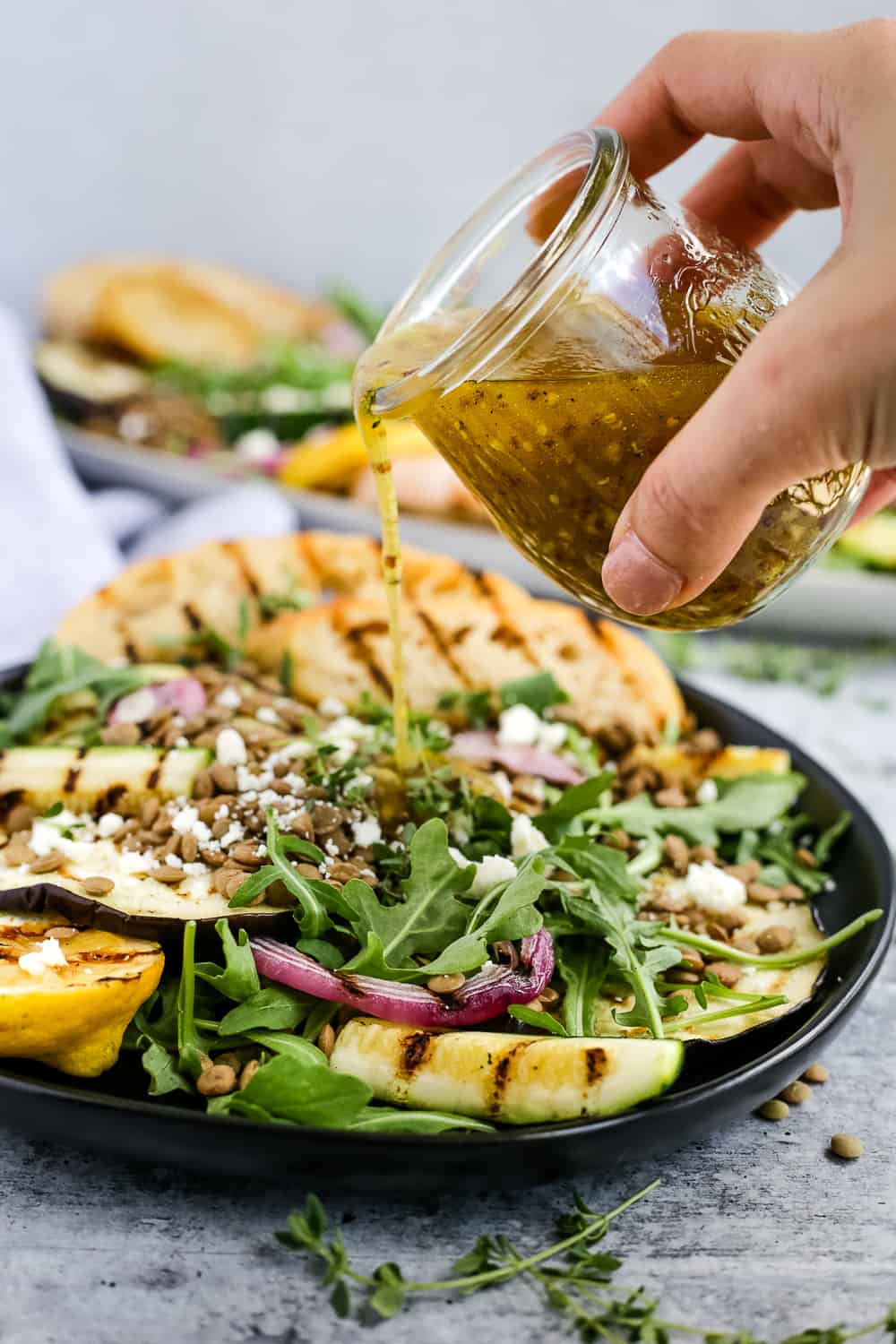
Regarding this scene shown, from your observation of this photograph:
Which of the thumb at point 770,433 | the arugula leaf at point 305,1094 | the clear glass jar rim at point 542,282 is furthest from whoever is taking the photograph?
the clear glass jar rim at point 542,282

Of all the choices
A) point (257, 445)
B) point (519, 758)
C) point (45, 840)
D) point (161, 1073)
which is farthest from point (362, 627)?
point (257, 445)

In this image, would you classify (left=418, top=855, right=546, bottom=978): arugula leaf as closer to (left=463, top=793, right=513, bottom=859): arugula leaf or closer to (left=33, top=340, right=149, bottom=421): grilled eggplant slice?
(left=463, top=793, right=513, bottom=859): arugula leaf

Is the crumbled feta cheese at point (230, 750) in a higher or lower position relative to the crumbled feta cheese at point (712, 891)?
lower

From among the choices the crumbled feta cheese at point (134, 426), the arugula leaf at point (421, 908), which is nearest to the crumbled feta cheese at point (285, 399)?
the crumbled feta cheese at point (134, 426)

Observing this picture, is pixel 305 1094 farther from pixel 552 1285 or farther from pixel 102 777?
pixel 102 777

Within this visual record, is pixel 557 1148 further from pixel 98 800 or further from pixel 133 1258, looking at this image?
pixel 98 800

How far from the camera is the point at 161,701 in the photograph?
2.75 m

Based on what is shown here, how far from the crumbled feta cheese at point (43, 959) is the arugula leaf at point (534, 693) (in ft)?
3.97

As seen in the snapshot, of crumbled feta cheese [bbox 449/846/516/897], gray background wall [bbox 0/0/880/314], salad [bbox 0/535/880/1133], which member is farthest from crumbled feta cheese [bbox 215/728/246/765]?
gray background wall [bbox 0/0/880/314]

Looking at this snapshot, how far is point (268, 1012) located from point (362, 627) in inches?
49.7

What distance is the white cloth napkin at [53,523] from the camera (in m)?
3.92

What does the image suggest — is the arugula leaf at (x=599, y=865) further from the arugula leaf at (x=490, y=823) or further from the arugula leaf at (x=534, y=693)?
the arugula leaf at (x=534, y=693)

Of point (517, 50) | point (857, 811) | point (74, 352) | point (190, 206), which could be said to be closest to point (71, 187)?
point (190, 206)

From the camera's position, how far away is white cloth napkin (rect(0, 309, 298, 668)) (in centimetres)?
392
